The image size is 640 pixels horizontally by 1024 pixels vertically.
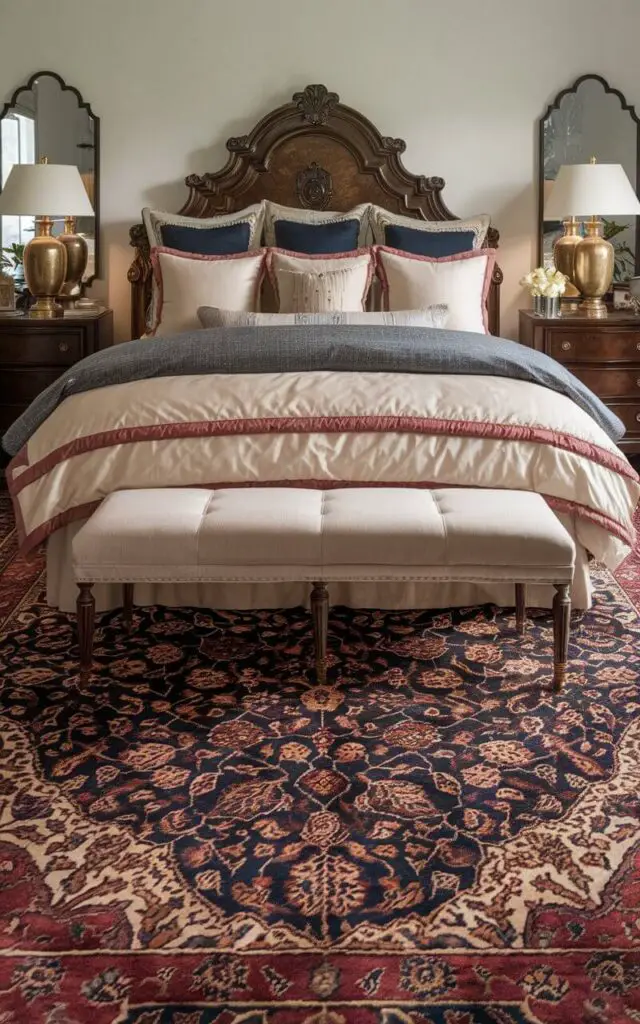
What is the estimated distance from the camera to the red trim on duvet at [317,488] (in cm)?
326

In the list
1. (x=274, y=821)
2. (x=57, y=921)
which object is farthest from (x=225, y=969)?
(x=274, y=821)

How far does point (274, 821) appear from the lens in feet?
7.47

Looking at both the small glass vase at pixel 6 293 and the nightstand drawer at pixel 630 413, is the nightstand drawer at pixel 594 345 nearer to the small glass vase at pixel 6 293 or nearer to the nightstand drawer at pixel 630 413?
the nightstand drawer at pixel 630 413

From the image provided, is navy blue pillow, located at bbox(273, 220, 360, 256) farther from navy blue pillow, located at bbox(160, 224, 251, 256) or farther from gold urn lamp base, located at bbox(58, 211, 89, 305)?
gold urn lamp base, located at bbox(58, 211, 89, 305)

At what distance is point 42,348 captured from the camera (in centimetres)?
516

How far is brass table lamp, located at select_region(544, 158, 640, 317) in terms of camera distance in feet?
16.8

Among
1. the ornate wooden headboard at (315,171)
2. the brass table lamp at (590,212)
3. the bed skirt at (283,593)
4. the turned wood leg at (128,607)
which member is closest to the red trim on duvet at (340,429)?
the bed skirt at (283,593)

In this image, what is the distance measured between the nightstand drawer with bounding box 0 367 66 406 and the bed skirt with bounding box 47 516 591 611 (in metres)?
1.96

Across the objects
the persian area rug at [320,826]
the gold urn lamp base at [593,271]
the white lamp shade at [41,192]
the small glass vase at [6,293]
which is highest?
the white lamp shade at [41,192]

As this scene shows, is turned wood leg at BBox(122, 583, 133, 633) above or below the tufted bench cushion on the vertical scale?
below

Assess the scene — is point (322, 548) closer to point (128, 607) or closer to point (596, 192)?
point (128, 607)

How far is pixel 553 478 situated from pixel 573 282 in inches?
95.6

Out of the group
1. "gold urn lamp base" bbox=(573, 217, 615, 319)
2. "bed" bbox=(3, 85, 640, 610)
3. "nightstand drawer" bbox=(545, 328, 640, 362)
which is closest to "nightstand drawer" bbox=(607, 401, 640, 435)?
"nightstand drawer" bbox=(545, 328, 640, 362)

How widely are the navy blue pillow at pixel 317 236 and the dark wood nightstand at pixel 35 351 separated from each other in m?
0.95
